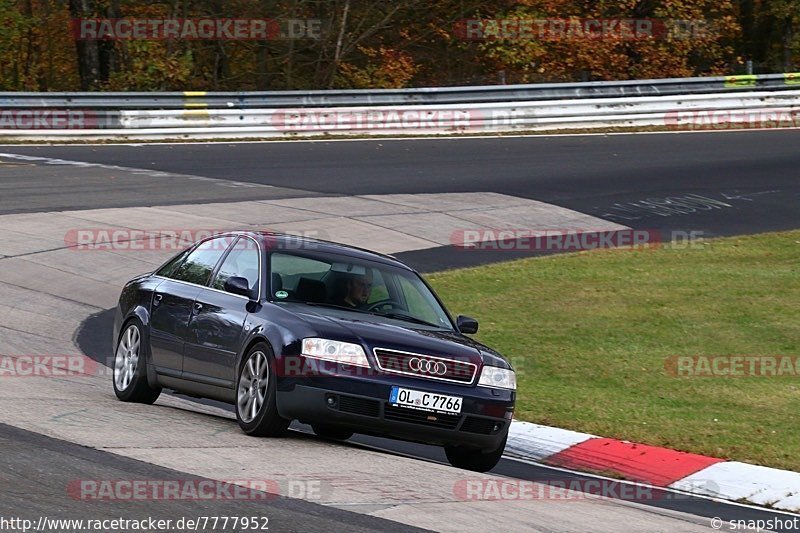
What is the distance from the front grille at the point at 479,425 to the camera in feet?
28.9

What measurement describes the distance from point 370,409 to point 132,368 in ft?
9.25

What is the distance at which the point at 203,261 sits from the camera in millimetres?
10453

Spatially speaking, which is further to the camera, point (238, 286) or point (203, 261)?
point (203, 261)

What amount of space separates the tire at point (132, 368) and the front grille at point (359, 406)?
250cm

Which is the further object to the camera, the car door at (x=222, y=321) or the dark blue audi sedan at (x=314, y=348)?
the car door at (x=222, y=321)

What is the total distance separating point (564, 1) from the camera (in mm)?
37094

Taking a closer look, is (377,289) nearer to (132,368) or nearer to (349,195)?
(132,368)

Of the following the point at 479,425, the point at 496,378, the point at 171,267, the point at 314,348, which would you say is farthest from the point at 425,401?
the point at 171,267

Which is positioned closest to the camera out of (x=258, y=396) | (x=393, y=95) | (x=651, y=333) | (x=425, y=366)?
(x=425, y=366)

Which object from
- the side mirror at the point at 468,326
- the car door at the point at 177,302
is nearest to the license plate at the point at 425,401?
the side mirror at the point at 468,326

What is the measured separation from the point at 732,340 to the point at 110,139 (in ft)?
59.8

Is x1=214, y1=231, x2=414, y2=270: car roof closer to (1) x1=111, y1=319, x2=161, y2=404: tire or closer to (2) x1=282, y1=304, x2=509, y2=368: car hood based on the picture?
(2) x1=282, y1=304, x2=509, y2=368: car hood

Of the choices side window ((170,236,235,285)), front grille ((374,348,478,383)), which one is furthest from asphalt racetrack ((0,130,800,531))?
side window ((170,236,235,285))

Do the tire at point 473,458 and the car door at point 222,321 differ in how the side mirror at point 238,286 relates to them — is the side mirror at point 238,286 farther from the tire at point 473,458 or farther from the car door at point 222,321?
the tire at point 473,458
